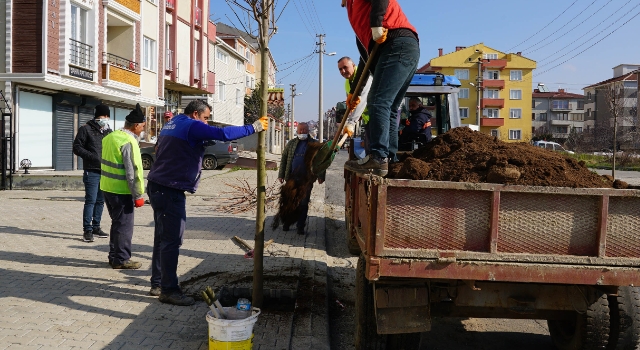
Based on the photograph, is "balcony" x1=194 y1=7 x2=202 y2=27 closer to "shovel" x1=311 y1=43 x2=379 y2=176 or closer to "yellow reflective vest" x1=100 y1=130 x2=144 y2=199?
"shovel" x1=311 y1=43 x2=379 y2=176

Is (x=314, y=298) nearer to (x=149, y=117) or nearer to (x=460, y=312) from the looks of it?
(x=460, y=312)

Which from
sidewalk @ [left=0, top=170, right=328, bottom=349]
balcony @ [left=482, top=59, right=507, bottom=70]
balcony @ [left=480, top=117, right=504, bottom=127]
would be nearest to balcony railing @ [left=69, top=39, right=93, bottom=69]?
sidewalk @ [left=0, top=170, right=328, bottom=349]

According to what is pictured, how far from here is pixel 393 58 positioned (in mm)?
4473

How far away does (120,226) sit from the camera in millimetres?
6520

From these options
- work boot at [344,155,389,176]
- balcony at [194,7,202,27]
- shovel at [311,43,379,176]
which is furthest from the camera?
balcony at [194,7,202,27]

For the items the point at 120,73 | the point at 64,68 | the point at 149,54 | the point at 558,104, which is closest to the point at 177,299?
the point at 64,68

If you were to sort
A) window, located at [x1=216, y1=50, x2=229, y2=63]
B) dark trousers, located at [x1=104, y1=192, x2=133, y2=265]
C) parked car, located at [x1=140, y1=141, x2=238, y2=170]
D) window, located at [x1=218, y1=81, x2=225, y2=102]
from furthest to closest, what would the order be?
window, located at [x1=218, y1=81, x2=225, y2=102], window, located at [x1=216, y1=50, x2=229, y2=63], parked car, located at [x1=140, y1=141, x2=238, y2=170], dark trousers, located at [x1=104, y1=192, x2=133, y2=265]

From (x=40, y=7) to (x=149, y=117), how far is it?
1204 centimetres

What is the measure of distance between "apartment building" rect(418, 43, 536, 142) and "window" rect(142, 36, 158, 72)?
2080 inches

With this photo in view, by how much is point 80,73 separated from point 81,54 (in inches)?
39.5

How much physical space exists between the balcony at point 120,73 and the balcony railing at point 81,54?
828mm

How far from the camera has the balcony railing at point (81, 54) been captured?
20.2 meters

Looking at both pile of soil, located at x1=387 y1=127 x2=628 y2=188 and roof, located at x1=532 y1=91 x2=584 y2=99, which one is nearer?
pile of soil, located at x1=387 y1=127 x2=628 y2=188

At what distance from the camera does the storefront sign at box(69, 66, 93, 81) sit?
19670 millimetres
